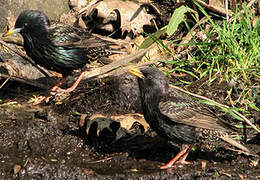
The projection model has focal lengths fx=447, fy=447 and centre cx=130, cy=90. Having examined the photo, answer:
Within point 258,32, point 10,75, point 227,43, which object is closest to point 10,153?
point 10,75

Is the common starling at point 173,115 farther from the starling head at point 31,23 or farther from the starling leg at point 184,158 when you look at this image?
the starling head at point 31,23

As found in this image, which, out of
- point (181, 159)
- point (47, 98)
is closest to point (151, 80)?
point (181, 159)

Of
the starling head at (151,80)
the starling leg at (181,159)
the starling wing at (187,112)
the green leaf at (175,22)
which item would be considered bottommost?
the starling leg at (181,159)

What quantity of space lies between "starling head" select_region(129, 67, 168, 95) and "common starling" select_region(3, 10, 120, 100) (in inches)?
60.6

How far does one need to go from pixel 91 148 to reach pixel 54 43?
1740 mm

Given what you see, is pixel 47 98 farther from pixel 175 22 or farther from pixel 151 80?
pixel 175 22

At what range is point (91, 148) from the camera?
476cm

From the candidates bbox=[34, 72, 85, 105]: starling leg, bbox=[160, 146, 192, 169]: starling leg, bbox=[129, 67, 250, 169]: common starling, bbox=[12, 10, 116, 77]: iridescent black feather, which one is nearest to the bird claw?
bbox=[34, 72, 85, 105]: starling leg

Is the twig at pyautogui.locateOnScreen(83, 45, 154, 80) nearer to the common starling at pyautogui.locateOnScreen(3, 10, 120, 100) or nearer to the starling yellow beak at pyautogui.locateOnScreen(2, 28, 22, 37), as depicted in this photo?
the common starling at pyautogui.locateOnScreen(3, 10, 120, 100)

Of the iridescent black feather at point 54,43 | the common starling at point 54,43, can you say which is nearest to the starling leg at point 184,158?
the common starling at point 54,43

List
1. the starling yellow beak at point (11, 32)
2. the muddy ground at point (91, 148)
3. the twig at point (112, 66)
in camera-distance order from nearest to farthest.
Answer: the muddy ground at point (91, 148), the starling yellow beak at point (11, 32), the twig at point (112, 66)

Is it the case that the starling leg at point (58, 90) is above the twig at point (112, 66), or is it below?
below

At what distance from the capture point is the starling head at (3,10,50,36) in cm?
568

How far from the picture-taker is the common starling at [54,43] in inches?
226
